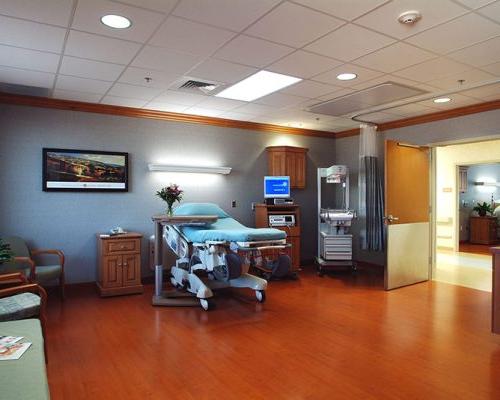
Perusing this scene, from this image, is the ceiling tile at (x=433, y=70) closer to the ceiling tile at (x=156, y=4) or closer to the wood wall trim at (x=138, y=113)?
the ceiling tile at (x=156, y=4)

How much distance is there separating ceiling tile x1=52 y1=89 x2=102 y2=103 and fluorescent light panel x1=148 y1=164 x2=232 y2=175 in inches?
47.2

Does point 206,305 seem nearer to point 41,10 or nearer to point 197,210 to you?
point 197,210

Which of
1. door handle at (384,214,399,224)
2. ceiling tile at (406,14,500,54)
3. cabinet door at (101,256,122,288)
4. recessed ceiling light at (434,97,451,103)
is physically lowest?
cabinet door at (101,256,122,288)

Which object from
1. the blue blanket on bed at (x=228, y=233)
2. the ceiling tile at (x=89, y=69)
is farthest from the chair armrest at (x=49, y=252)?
the ceiling tile at (x=89, y=69)

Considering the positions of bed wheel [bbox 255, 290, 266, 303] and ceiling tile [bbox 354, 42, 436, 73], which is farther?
bed wheel [bbox 255, 290, 266, 303]

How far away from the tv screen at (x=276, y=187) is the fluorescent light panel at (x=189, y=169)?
2.33 ft

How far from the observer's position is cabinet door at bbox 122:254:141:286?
5.06 m

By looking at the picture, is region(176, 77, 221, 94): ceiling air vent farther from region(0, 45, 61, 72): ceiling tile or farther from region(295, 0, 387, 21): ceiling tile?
region(295, 0, 387, 21): ceiling tile

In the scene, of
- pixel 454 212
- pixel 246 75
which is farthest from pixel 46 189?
pixel 454 212

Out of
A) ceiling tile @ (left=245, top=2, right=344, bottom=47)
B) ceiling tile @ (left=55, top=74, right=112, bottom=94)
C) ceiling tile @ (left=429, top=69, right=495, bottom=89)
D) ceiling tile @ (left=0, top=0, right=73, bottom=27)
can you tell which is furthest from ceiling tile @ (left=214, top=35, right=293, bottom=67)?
ceiling tile @ (left=429, top=69, right=495, bottom=89)

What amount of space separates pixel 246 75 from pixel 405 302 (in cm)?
339

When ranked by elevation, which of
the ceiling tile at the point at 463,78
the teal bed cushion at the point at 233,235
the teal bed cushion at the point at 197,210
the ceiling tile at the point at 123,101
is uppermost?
the ceiling tile at the point at 123,101

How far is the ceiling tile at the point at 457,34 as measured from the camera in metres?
2.79

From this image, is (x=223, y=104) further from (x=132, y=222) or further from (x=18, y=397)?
(x=18, y=397)
